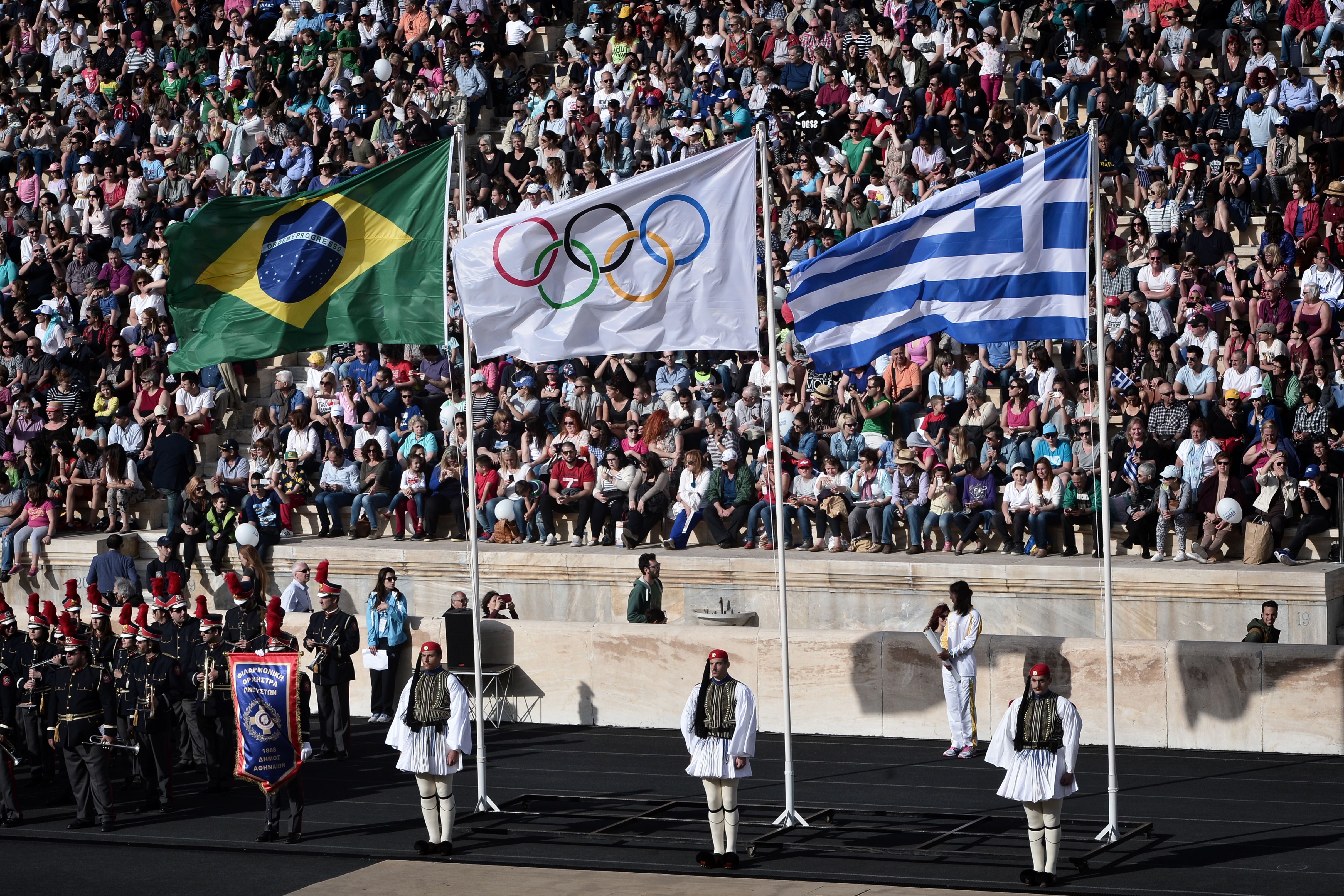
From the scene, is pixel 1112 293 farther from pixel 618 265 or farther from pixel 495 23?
pixel 495 23

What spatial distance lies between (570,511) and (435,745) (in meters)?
8.68

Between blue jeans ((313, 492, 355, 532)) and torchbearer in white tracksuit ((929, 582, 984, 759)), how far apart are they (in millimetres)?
9932

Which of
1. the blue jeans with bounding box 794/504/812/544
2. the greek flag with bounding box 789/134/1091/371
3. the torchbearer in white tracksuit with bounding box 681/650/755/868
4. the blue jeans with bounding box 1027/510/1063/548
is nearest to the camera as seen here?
the torchbearer in white tracksuit with bounding box 681/650/755/868

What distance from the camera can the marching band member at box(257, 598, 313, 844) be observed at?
15266 mm

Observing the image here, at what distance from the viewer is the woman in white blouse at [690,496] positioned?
22109 mm

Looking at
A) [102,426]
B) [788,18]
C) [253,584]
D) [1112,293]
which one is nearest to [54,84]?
[102,426]

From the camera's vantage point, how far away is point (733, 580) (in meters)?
21.4

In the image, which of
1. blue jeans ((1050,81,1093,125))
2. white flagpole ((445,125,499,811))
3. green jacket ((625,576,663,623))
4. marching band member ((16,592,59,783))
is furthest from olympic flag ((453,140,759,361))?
blue jeans ((1050,81,1093,125))

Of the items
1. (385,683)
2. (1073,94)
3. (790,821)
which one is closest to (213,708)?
(385,683)

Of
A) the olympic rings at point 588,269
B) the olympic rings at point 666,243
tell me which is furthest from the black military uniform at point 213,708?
the olympic rings at point 666,243

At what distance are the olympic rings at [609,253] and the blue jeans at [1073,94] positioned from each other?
38.6 ft

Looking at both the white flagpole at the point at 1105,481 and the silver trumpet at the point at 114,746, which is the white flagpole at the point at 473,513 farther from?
the white flagpole at the point at 1105,481

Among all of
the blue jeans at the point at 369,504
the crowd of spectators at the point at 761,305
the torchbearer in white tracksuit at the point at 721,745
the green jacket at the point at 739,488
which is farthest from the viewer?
the blue jeans at the point at 369,504

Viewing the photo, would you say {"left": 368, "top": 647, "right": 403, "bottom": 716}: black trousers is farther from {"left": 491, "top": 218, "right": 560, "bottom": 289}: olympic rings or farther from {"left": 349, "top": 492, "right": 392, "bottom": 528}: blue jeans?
{"left": 491, "top": 218, "right": 560, "bottom": 289}: olympic rings
